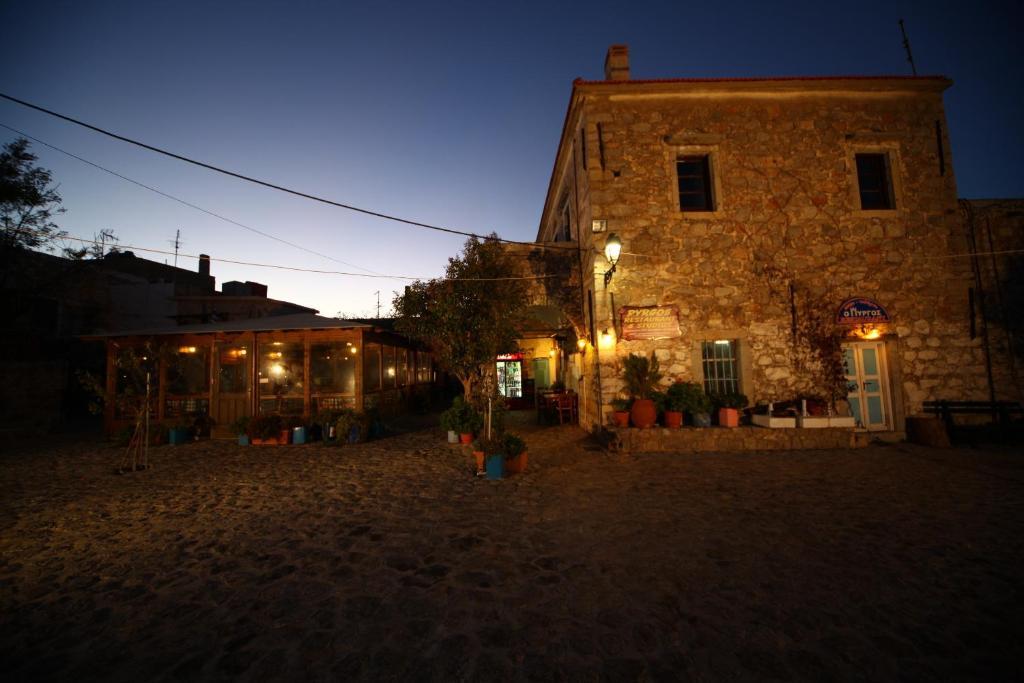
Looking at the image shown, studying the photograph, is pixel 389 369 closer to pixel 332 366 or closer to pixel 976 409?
pixel 332 366

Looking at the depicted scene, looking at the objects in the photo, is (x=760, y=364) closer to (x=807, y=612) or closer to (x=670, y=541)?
(x=670, y=541)

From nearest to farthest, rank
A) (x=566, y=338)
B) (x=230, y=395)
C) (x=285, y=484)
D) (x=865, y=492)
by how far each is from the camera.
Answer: (x=865, y=492), (x=285, y=484), (x=566, y=338), (x=230, y=395)

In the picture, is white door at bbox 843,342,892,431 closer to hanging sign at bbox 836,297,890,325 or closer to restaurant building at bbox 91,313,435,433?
hanging sign at bbox 836,297,890,325

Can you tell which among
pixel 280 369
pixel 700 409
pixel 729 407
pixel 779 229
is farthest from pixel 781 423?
pixel 280 369

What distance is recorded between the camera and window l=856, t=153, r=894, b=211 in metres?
8.95

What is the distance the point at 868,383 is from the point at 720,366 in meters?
3.30

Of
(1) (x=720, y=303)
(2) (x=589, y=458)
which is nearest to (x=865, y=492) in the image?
(2) (x=589, y=458)

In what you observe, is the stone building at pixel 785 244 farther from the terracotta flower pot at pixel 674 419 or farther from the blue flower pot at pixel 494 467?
the blue flower pot at pixel 494 467

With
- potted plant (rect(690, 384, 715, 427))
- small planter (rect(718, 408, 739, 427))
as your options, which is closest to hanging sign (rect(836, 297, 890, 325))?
small planter (rect(718, 408, 739, 427))

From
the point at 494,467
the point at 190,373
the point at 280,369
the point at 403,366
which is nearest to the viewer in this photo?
the point at 494,467

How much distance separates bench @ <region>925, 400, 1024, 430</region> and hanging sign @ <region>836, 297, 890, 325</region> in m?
2.03

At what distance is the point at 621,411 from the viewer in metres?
8.06

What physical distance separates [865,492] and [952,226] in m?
7.84

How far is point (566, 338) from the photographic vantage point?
427 inches
